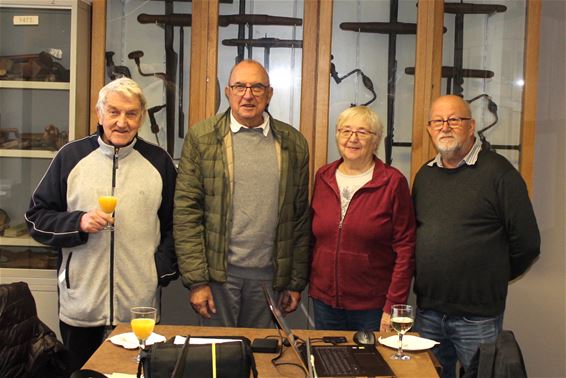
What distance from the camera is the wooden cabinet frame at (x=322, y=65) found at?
372cm

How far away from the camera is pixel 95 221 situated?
2621mm

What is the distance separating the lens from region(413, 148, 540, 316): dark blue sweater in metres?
2.80

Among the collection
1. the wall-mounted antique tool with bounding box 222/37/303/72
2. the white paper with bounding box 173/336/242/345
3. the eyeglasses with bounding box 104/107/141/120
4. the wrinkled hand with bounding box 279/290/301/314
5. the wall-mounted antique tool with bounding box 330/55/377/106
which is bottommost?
the wrinkled hand with bounding box 279/290/301/314

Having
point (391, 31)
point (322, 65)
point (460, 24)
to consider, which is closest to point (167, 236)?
point (322, 65)

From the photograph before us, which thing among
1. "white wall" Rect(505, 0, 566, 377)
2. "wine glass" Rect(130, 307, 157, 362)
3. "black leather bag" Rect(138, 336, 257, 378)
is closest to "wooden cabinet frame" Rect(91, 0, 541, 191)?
"white wall" Rect(505, 0, 566, 377)

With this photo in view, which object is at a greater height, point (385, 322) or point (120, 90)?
point (120, 90)

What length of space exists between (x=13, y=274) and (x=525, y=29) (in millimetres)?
3045

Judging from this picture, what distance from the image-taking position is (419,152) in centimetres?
377

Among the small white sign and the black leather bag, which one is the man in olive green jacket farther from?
the small white sign

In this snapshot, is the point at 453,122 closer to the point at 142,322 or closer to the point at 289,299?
the point at 289,299

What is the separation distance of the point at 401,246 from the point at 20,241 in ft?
6.93

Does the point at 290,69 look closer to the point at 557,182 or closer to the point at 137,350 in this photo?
the point at 557,182

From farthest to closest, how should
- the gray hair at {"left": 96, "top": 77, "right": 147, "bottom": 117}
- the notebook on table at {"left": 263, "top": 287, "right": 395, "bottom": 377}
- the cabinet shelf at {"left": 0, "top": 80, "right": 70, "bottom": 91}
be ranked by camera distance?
the cabinet shelf at {"left": 0, "top": 80, "right": 70, "bottom": 91}, the gray hair at {"left": 96, "top": 77, "right": 147, "bottom": 117}, the notebook on table at {"left": 263, "top": 287, "right": 395, "bottom": 377}

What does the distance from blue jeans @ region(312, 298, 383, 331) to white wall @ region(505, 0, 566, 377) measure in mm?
1313
